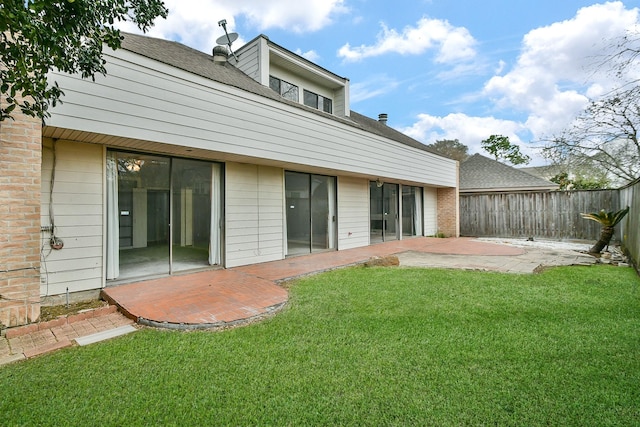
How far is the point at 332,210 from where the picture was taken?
941 cm

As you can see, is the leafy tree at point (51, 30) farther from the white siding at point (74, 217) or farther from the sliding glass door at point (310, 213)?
the sliding glass door at point (310, 213)

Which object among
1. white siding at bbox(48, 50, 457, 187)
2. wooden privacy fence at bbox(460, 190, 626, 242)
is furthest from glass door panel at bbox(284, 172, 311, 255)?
wooden privacy fence at bbox(460, 190, 626, 242)

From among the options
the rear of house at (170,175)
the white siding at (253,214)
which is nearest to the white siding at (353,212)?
the rear of house at (170,175)

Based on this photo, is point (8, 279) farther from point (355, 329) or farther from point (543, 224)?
point (543, 224)

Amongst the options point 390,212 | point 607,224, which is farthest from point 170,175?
point 607,224

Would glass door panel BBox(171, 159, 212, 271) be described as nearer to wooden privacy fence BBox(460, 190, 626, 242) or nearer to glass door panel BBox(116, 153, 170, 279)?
glass door panel BBox(116, 153, 170, 279)

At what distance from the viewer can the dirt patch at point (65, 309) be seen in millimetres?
3879

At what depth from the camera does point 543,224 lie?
12.6 meters

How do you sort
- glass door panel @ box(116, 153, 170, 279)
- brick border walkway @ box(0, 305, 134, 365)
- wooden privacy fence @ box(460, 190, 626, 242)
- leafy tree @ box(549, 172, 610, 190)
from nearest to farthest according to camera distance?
brick border walkway @ box(0, 305, 134, 365) → glass door panel @ box(116, 153, 170, 279) → wooden privacy fence @ box(460, 190, 626, 242) → leafy tree @ box(549, 172, 610, 190)

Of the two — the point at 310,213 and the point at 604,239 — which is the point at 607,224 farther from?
the point at 310,213

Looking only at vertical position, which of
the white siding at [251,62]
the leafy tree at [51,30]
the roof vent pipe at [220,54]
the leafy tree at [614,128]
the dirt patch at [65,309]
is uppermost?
the roof vent pipe at [220,54]

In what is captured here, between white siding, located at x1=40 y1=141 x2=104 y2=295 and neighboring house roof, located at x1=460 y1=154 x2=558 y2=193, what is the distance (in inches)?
675

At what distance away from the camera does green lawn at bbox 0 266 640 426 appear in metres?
2.04

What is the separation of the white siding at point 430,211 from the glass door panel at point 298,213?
7.50m
